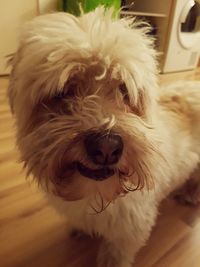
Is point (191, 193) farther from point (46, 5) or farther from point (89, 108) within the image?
point (46, 5)

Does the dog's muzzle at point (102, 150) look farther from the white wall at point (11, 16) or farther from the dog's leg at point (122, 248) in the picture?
the white wall at point (11, 16)

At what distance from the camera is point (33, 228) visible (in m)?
1.33

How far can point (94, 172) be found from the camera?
0.79 metres

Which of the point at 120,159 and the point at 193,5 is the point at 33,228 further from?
the point at 193,5

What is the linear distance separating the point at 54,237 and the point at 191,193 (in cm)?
70

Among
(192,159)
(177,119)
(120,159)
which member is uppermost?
(120,159)

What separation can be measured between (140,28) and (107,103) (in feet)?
0.98

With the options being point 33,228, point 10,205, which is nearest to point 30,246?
point 33,228

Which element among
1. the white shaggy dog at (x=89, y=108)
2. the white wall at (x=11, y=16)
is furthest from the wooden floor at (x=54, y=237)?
the white wall at (x=11, y=16)

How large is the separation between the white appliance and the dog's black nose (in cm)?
312

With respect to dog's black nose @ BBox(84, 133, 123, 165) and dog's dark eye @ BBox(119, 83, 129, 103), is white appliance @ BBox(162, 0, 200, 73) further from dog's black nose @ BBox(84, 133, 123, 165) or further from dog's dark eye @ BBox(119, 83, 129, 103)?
dog's black nose @ BBox(84, 133, 123, 165)

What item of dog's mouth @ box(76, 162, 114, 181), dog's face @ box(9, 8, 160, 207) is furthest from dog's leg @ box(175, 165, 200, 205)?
dog's mouth @ box(76, 162, 114, 181)

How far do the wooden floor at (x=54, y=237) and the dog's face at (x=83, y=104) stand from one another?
1.51ft

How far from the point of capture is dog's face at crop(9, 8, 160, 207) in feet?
2.51
